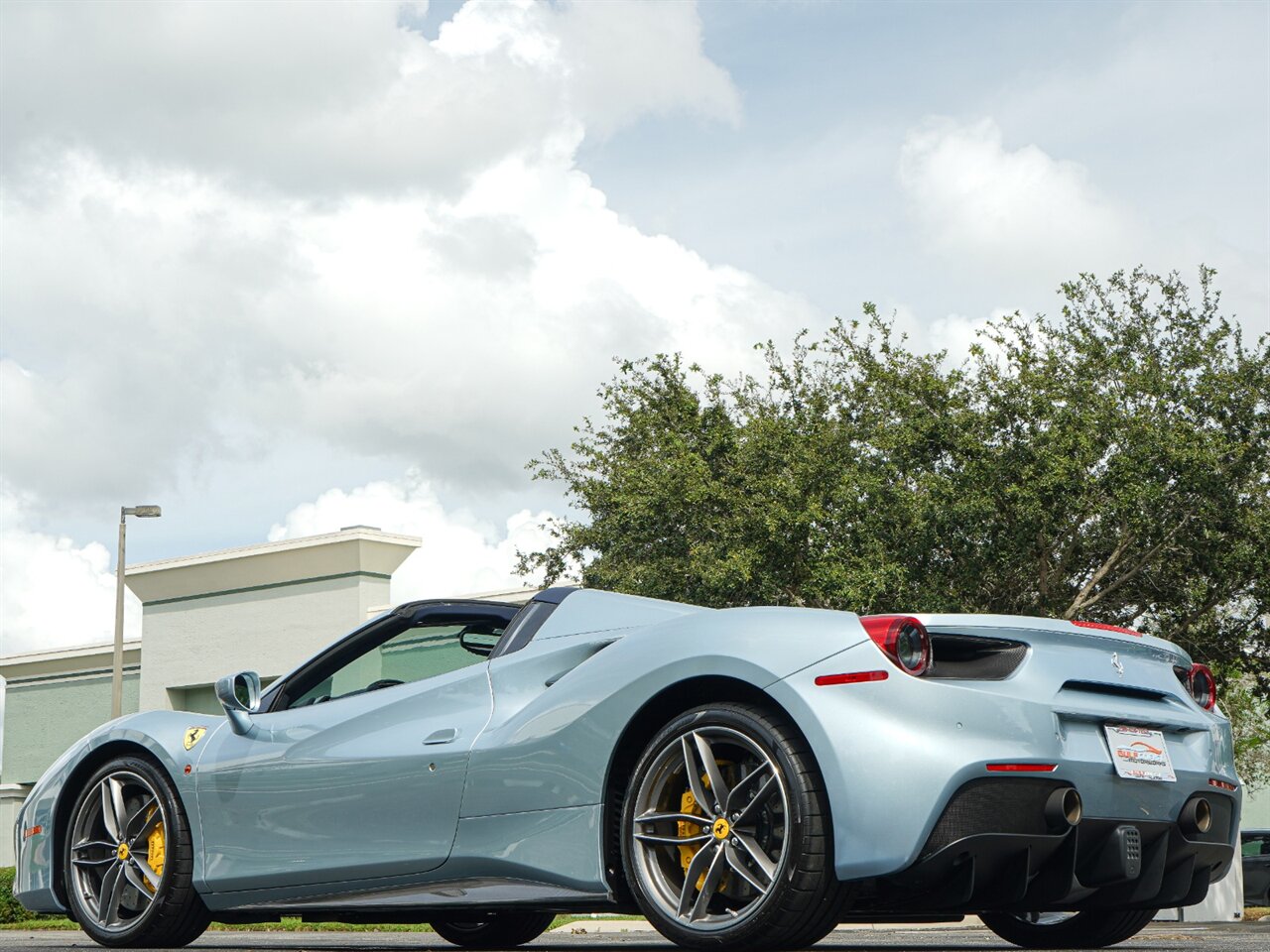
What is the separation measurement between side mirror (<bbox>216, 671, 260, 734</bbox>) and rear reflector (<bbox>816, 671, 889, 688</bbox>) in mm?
2647

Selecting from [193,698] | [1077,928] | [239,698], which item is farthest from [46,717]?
[1077,928]

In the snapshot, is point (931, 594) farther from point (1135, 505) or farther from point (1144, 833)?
point (1144, 833)

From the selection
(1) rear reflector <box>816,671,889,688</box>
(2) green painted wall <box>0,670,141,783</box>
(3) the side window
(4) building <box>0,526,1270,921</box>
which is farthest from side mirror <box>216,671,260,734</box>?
(2) green painted wall <box>0,670,141,783</box>

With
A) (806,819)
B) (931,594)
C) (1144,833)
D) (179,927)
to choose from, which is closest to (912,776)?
(806,819)

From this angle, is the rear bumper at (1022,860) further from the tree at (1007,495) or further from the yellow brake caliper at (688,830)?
the tree at (1007,495)

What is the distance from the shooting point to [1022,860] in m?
4.54

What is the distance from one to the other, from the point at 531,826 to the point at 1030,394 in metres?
19.4

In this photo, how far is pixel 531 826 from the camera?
519cm

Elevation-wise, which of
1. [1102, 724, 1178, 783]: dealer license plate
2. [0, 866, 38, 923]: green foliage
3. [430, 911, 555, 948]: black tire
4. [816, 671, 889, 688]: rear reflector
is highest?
[816, 671, 889, 688]: rear reflector

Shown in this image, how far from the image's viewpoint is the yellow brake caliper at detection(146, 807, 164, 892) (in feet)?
21.3

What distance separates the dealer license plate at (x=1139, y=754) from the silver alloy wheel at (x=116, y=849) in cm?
373

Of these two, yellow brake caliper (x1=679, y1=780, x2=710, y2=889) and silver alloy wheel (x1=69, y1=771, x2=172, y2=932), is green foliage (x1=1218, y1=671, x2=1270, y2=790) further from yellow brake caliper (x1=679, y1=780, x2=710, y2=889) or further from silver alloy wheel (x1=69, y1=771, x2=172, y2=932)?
yellow brake caliper (x1=679, y1=780, x2=710, y2=889)

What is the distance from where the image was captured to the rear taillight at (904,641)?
461cm

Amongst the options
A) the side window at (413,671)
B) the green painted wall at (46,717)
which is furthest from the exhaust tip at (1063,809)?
the green painted wall at (46,717)
